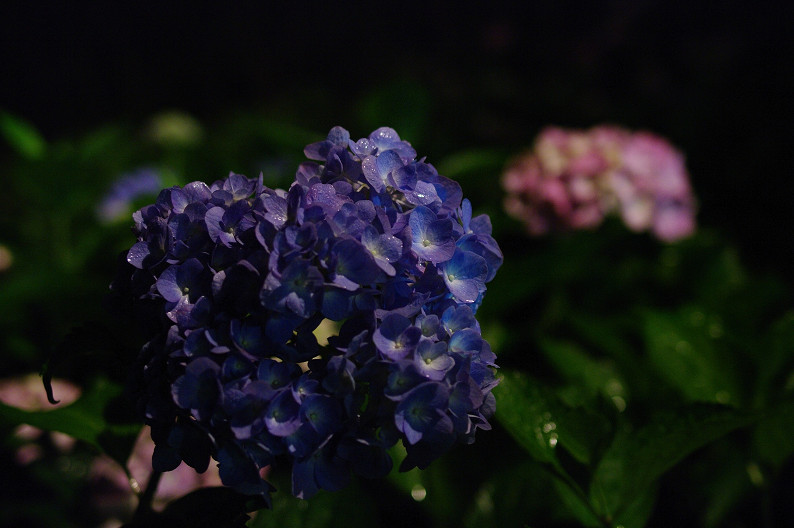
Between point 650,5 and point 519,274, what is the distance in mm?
2711

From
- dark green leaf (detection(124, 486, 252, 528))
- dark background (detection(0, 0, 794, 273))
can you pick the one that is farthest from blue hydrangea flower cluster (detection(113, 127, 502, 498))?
dark background (detection(0, 0, 794, 273))

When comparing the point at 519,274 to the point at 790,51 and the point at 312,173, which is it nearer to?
the point at 312,173

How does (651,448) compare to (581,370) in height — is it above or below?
A: above

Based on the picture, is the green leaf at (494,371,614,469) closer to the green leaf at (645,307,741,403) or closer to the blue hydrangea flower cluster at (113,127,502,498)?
the blue hydrangea flower cluster at (113,127,502,498)

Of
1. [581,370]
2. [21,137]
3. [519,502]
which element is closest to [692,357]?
[581,370]

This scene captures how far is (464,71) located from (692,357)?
7.84 ft

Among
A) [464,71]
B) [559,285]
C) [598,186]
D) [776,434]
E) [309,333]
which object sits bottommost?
[464,71]

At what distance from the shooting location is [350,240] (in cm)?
48

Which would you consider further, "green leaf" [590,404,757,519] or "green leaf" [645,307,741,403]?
"green leaf" [645,307,741,403]

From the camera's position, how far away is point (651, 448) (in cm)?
63

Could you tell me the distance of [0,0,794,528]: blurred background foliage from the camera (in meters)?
0.66

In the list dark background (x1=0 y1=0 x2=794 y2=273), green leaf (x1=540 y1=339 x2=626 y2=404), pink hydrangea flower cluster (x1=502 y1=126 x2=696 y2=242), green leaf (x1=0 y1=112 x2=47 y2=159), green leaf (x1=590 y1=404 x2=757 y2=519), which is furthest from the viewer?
dark background (x1=0 y1=0 x2=794 y2=273)

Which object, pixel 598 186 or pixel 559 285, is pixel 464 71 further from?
pixel 559 285

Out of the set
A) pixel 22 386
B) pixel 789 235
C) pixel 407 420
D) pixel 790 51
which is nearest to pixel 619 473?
pixel 407 420
